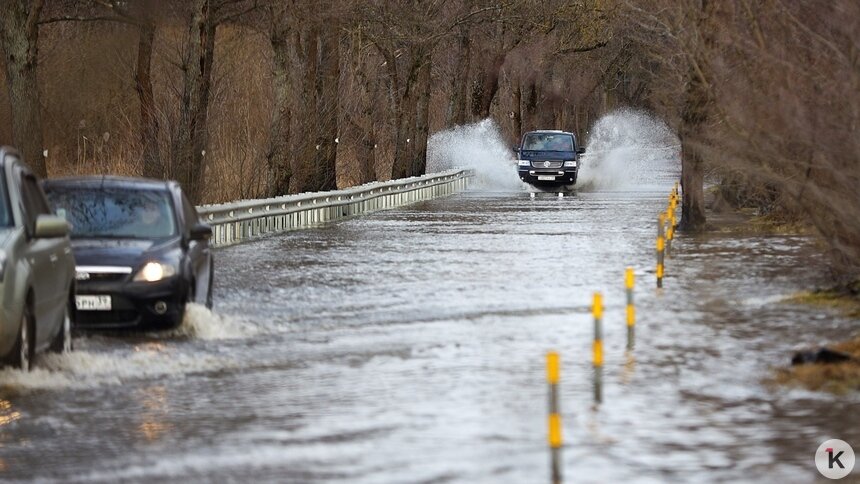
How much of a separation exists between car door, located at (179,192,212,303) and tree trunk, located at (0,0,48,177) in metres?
14.4

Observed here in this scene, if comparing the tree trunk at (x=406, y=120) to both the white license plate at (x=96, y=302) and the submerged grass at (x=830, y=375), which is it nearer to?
the white license plate at (x=96, y=302)

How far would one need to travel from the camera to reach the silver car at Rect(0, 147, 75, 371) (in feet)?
43.2

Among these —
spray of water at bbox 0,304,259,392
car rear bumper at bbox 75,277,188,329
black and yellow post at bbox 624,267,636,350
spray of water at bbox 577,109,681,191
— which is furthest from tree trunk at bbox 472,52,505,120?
black and yellow post at bbox 624,267,636,350

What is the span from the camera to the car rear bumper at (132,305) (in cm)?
1733

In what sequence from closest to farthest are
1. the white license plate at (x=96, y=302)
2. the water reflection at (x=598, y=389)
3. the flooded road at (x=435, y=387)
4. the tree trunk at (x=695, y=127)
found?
the flooded road at (x=435, y=387) → the water reflection at (x=598, y=389) → the white license plate at (x=96, y=302) → the tree trunk at (x=695, y=127)

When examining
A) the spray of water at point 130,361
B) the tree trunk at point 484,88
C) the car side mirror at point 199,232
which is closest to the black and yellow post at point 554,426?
the spray of water at point 130,361

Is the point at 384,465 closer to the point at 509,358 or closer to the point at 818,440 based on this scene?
the point at 818,440

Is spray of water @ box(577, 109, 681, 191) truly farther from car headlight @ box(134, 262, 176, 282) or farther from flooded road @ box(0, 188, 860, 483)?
car headlight @ box(134, 262, 176, 282)

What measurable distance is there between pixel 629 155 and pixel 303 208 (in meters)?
40.7

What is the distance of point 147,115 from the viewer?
159 feet

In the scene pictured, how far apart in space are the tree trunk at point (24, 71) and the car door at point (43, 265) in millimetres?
18242

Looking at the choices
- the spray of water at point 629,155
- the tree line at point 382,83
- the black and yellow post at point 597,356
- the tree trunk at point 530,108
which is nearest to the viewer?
the black and yellow post at point 597,356

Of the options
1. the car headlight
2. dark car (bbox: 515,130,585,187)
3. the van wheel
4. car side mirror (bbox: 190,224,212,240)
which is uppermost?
dark car (bbox: 515,130,585,187)

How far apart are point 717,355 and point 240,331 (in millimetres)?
4661
